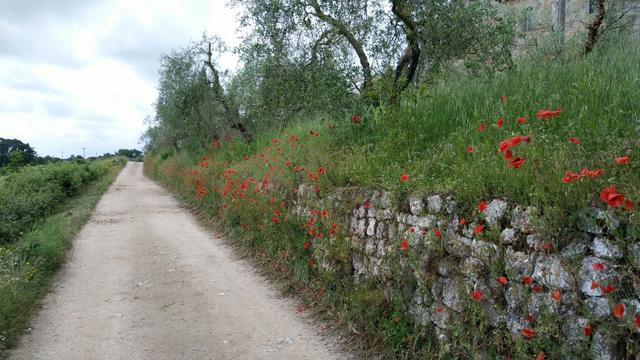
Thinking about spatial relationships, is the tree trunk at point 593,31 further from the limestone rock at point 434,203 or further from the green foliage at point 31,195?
the green foliage at point 31,195

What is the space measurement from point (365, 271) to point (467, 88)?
146 inches

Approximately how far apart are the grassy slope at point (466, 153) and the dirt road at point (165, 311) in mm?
680

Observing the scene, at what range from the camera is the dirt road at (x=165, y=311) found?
5.48m

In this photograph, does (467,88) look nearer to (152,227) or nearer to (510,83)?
(510,83)

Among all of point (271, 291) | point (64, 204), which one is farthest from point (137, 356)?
point (64, 204)

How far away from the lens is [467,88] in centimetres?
745

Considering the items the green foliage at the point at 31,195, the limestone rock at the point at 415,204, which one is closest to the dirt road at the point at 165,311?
the limestone rock at the point at 415,204

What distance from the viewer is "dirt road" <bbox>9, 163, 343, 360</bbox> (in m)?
5.48

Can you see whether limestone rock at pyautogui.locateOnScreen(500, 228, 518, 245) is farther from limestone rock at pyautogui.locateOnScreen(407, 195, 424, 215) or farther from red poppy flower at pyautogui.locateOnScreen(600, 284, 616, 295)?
limestone rock at pyautogui.locateOnScreen(407, 195, 424, 215)

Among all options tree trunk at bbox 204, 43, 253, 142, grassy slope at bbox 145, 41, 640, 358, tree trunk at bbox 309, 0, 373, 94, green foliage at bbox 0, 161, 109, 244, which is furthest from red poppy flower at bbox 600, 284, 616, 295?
tree trunk at bbox 204, 43, 253, 142

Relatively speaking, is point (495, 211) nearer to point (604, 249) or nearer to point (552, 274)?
point (552, 274)

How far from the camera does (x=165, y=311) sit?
6.72 meters

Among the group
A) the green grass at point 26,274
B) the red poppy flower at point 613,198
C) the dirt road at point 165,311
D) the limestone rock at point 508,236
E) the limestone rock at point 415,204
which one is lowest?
the dirt road at point 165,311

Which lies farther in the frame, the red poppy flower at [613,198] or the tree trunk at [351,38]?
the tree trunk at [351,38]
